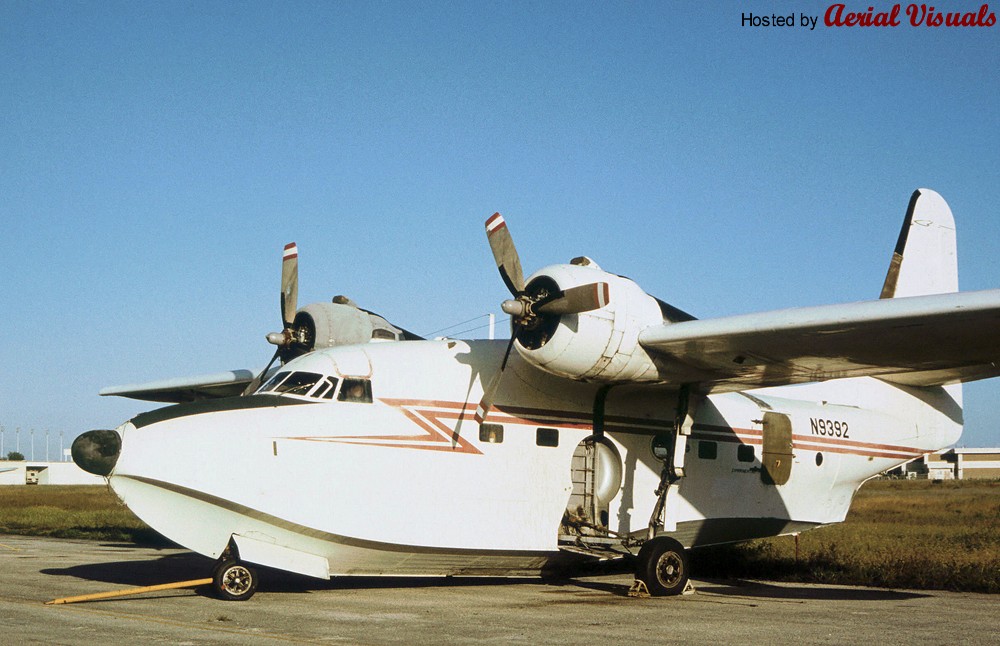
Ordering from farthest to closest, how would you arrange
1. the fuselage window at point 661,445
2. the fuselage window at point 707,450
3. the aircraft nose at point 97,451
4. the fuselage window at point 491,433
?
the fuselage window at point 707,450 < the fuselage window at point 661,445 < the fuselage window at point 491,433 < the aircraft nose at point 97,451

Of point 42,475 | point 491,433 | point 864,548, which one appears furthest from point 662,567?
point 42,475

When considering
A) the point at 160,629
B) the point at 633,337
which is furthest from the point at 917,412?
the point at 160,629

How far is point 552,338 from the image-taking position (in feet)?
36.3

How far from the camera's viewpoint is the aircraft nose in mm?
9898

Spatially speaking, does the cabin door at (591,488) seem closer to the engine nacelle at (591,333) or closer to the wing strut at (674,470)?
the wing strut at (674,470)

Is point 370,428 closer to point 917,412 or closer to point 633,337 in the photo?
point 633,337

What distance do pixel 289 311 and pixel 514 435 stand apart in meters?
4.39

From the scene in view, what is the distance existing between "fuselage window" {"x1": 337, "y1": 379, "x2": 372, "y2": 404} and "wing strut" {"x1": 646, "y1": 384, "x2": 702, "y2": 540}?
13.5 feet

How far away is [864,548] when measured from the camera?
18969mm

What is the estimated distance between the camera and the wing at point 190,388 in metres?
17.7

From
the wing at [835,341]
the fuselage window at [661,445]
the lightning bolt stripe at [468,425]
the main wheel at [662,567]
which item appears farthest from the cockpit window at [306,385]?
the fuselage window at [661,445]

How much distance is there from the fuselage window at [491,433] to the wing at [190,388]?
7.01 meters

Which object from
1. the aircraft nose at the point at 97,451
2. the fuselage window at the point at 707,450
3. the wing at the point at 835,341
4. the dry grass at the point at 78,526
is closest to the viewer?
the aircraft nose at the point at 97,451

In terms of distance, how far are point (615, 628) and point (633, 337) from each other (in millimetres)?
3571
